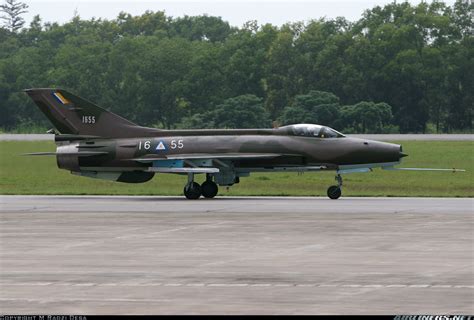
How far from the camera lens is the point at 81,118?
34.2m

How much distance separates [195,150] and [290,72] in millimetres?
83750

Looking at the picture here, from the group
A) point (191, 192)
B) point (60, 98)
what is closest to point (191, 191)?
point (191, 192)

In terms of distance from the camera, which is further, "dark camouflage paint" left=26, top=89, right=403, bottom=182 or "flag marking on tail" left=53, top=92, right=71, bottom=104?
"flag marking on tail" left=53, top=92, right=71, bottom=104

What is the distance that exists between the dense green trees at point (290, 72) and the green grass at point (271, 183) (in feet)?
165

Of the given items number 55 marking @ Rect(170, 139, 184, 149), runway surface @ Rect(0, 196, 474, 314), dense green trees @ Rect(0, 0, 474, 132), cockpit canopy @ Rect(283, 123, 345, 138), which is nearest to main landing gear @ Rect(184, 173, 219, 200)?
number 55 marking @ Rect(170, 139, 184, 149)

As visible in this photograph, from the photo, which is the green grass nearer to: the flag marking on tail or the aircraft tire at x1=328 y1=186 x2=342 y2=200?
the aircraft tire at x1=328 y1=186 x2=342 y2=200

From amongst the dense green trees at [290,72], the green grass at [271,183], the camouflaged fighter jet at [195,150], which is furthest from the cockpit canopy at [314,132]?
the dense green trees at [290,72]

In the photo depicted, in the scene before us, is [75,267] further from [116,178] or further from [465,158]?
[465,158]

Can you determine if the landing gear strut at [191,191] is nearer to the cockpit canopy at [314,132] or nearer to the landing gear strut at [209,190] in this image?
the landing gear strut at [209,190]

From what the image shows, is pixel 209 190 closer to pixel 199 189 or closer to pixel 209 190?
pixel 209 190

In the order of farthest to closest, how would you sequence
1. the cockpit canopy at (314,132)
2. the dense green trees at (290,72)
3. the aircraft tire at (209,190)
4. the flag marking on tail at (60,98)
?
the dense green trees at (290,72) → the flag marking on tail at (60,98) → the aircraft tire at (209,190) → the cockpit canopy at (314,132)

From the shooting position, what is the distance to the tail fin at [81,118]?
34094 millimetres

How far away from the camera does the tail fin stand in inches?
1342

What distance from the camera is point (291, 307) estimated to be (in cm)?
1208
